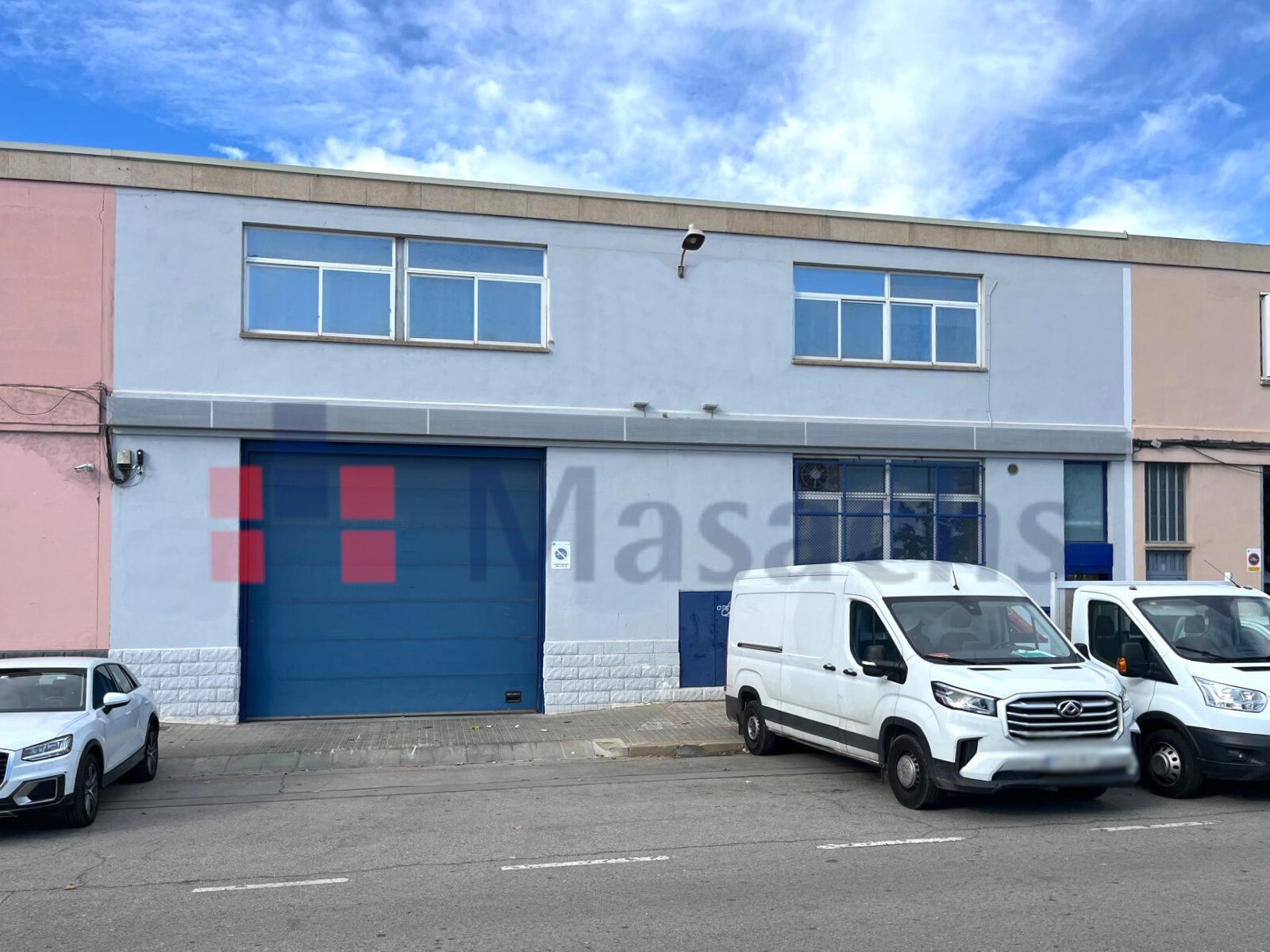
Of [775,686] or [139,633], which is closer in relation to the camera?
[775,686]

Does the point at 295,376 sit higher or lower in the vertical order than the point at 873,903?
higher

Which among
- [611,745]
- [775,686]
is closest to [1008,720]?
[775,686]

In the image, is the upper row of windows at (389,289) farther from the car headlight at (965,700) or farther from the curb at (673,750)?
the car headlight at (965,700)

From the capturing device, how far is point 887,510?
16156 mm

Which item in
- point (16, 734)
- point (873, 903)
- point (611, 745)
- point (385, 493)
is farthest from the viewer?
point (385, 493)

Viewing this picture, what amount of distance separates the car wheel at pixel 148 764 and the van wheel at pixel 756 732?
20.4ft

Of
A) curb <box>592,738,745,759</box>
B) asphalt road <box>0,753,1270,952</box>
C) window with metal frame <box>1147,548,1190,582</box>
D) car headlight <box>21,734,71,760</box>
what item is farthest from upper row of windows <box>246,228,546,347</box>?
window with metal frame <box>1147,548,1190,582</box>

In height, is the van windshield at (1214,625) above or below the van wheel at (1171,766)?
above

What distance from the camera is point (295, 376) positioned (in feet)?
46.8

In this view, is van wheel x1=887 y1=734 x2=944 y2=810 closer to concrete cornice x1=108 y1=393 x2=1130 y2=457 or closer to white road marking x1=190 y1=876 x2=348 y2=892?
white road marking x1=190 y1=876 x2=348 y2=892

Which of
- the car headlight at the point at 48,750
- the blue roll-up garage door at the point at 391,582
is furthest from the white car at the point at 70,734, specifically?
the blue roll-up garage door at the point at 391,582

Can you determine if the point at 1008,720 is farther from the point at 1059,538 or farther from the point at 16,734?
the point at 1059,538

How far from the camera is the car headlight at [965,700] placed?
8484 mm

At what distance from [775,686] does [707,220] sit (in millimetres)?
7272
